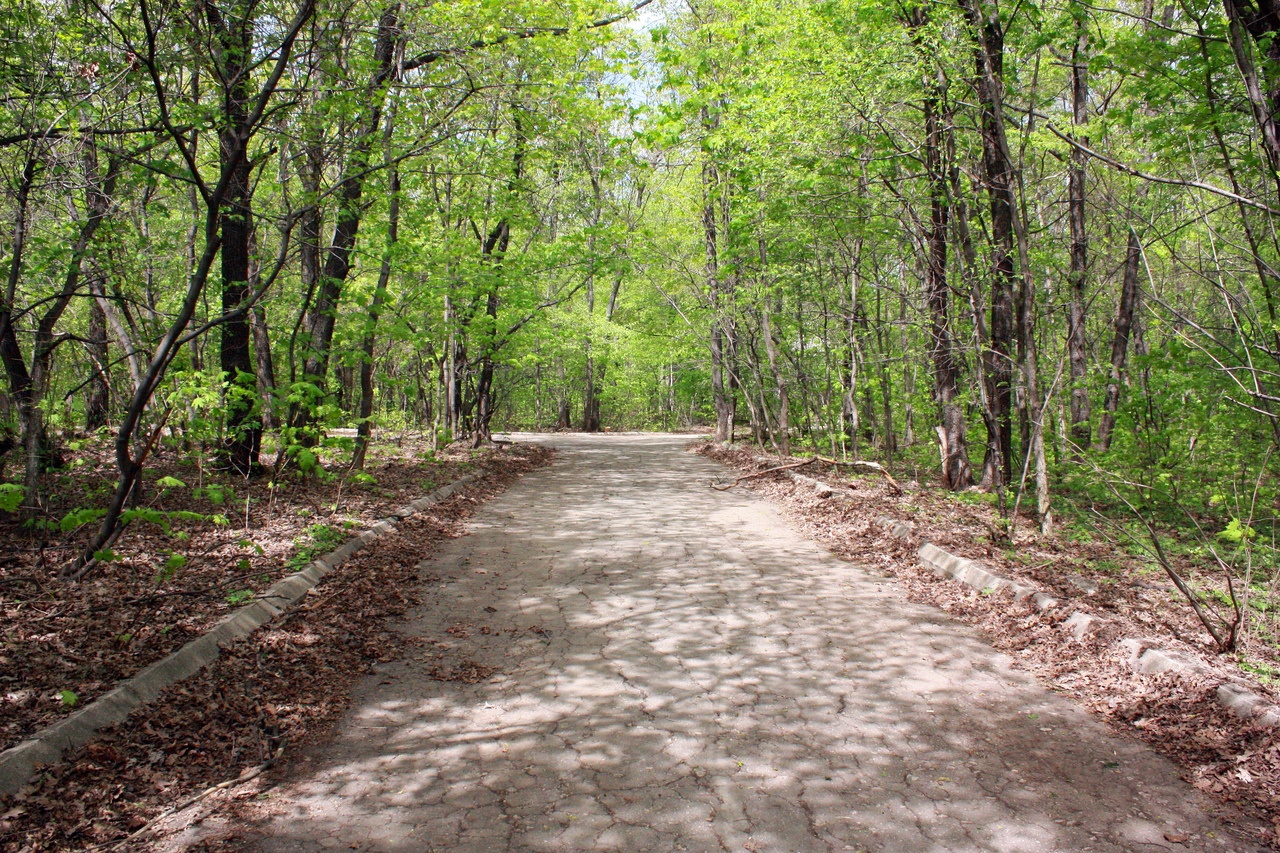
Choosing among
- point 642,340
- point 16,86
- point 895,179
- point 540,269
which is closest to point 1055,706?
point 895,179

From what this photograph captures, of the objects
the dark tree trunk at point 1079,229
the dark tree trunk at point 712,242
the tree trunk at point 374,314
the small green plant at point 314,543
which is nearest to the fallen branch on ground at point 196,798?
the small green plant at point 314,543

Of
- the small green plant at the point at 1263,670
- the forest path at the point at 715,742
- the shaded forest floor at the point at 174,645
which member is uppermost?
the shaded forest floor at the point at 174,645

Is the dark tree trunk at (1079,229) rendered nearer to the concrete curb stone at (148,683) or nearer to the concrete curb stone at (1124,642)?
the concrete curb stone at (1124,642)

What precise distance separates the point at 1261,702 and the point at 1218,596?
2.58 meters

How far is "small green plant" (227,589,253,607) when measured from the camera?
454 cm

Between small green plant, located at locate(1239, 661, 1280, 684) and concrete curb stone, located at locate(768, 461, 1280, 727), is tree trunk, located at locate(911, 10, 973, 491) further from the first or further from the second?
small green plant, located at locate(1239, 661, 1280, 684)

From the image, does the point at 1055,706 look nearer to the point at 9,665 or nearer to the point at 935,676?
the point at 935,676

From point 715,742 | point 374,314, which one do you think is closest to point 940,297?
point 374,314

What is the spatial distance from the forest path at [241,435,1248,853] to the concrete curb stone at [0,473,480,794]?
2.87ft

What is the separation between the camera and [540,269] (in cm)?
1570

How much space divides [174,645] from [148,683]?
1.46 ft

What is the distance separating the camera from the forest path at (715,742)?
2.66 meters

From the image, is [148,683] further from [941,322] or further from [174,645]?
[941,322]

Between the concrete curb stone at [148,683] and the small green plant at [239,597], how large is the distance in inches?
3.1
